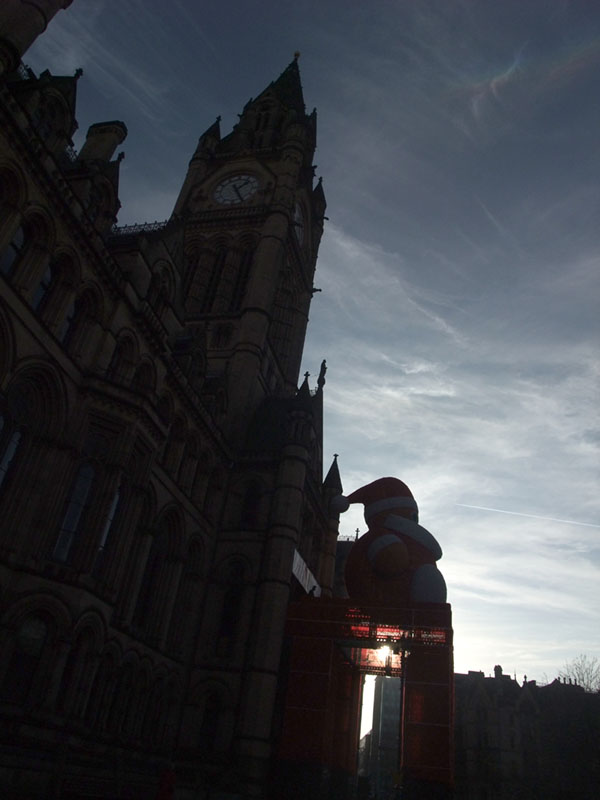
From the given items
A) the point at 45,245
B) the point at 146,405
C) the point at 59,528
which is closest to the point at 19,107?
the point at 45,245

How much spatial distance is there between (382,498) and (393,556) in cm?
400

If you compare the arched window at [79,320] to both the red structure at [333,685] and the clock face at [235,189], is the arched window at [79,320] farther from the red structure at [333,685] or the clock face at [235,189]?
the clock face at [235,189]

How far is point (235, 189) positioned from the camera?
48594mm

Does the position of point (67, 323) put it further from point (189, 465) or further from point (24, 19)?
point (189, 465)

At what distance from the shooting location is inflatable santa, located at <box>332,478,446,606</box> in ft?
90.5

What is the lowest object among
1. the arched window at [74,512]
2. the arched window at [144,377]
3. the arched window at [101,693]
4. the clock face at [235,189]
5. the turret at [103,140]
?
the arched window at [101,693]

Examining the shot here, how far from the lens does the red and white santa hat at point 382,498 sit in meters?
30.3

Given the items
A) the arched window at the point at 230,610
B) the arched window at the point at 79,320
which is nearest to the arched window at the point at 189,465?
the arched window at the point at 230,610

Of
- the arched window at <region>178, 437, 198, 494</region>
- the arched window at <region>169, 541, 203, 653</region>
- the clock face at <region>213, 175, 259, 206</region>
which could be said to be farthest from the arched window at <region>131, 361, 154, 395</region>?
the clock face at <region>213, 175, 259, 206</region>

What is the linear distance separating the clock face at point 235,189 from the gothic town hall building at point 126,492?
23.4 feet

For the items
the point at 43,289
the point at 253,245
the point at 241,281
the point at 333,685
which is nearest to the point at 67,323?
the point at 43,289

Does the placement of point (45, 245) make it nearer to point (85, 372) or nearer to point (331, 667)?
point (85, 372)

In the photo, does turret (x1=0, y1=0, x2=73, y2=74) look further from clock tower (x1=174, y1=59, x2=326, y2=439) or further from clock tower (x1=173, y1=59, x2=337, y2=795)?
clock tower (x1=174, y1=59, x2=326, y2=439)

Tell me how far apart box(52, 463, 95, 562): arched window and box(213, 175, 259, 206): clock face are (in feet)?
103
